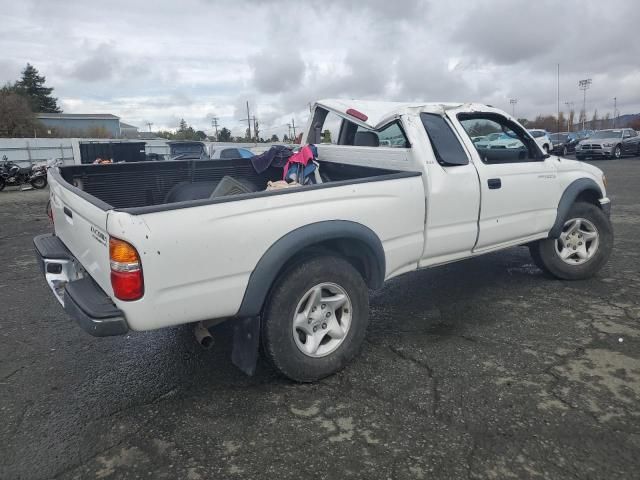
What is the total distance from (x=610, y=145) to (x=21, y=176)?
28218mm

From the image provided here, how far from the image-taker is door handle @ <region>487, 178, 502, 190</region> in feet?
13.4

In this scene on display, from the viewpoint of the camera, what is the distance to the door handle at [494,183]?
Result: 4.09 meters

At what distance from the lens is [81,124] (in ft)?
235

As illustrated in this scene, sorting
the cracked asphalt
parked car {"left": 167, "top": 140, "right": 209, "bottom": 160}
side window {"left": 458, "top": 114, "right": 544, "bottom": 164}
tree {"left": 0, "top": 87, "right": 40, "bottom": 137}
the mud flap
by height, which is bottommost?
the cracked asphalt

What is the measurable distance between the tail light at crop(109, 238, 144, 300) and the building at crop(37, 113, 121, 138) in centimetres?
5995

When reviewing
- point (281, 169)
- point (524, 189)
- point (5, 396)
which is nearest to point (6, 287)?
point (5, 396)

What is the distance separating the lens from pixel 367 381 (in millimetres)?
3242

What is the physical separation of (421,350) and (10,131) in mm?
55266

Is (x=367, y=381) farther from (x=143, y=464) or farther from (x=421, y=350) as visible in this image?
(x=143, y=464)

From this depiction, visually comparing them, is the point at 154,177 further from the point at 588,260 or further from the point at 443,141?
the point at 588,260

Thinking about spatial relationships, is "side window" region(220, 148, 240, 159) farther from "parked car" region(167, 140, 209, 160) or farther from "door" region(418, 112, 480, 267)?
"door" region(418, 112, 480, 267)

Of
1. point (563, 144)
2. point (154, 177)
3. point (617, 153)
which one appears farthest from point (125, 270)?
point (563, 144)

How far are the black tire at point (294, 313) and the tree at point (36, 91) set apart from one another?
245 ft

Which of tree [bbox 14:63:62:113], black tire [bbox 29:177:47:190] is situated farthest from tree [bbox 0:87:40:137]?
black tire [bbox 29:177:47:190]
